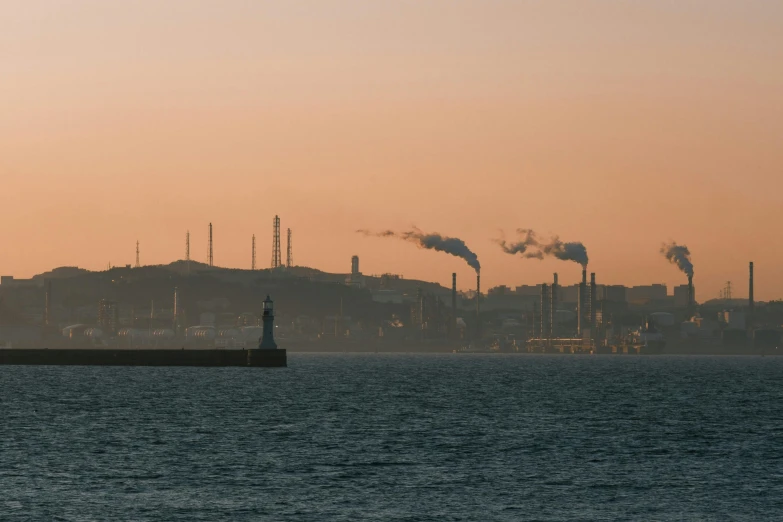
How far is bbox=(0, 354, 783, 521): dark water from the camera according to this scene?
50625mm

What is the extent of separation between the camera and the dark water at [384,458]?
166ft

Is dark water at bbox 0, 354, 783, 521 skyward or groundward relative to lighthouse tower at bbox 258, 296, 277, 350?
groundward

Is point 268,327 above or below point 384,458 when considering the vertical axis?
above

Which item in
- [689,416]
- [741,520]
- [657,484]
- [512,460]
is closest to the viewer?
[741,520]

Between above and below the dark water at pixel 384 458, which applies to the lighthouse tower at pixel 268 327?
above

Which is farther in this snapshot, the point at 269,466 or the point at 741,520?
the point at 269,466

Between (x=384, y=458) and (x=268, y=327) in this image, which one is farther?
(x=268, y=327)

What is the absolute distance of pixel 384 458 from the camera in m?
67.2

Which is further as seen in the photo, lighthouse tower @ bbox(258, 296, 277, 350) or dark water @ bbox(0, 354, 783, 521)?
lighthouse tower @ bbox(258, 296, 277, 350)

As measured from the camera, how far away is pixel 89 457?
2618 inches

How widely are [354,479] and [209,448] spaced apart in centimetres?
1566

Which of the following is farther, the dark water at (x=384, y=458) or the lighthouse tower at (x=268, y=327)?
the lighthouse tower at (x=268, y=327)

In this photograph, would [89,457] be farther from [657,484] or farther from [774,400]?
[774,400]

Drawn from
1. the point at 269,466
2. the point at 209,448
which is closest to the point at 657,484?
the point at 269,466
